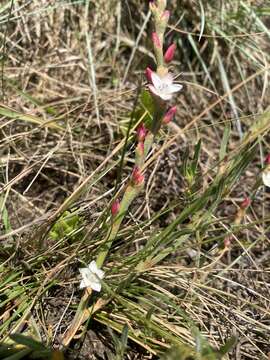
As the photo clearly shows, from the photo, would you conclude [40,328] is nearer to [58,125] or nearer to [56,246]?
[56,246]

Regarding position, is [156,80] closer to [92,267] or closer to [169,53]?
[169,53]

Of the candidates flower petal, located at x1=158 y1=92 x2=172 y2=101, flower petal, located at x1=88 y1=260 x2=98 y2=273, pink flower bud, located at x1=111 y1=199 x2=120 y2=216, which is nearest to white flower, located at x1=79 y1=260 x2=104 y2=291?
flower petal, located at x1=88 y1=260 x2=98 y2=273

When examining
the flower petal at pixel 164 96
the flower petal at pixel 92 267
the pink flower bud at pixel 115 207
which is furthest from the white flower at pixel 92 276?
the flower petal at pixel 164 96

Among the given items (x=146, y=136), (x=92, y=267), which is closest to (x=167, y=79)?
(x=146, y=136)

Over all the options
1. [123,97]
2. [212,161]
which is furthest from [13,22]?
[212,161]

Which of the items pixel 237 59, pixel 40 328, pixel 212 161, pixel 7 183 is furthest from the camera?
pixel 237 59

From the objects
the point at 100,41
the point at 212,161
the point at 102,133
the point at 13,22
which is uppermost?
the point at 13,22
